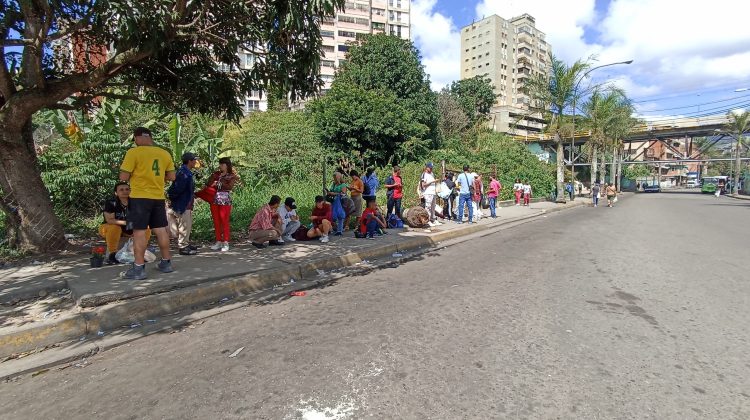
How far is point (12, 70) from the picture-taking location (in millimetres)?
6711

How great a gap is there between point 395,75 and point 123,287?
75.7 feet

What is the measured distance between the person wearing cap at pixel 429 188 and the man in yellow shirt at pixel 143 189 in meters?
7.66

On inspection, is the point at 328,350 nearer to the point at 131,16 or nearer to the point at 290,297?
the point at 290,297

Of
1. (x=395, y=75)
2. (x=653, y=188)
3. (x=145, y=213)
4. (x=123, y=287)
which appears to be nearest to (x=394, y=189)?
(x=145, y=213)

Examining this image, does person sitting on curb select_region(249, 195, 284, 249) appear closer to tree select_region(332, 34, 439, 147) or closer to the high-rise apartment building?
tree select_region(332, 34, 439, 147)

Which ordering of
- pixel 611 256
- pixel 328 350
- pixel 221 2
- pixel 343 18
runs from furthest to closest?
1. pixel 343 18
2. pixel 611 256
3. pixel 221 2
4. pixel 328 350

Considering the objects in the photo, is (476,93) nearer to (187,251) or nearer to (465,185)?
(465,185)

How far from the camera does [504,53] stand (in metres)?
99.0

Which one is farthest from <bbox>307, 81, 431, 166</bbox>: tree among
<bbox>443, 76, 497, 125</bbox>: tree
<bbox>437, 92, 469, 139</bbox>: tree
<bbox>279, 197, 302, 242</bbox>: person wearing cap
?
<bbox>443, 76, 497, 125</bbox>: tree

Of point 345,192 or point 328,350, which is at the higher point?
point 345,192

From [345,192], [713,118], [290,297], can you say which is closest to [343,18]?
[713,118]

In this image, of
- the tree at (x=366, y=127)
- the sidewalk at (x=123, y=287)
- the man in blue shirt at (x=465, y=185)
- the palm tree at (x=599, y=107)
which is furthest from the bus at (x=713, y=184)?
the sidewalk at (x=123, y=287)

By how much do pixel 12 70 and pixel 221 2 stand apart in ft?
12.7

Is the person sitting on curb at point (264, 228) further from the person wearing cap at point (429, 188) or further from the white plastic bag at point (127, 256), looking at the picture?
the person wearing cap at point (429, 188)
